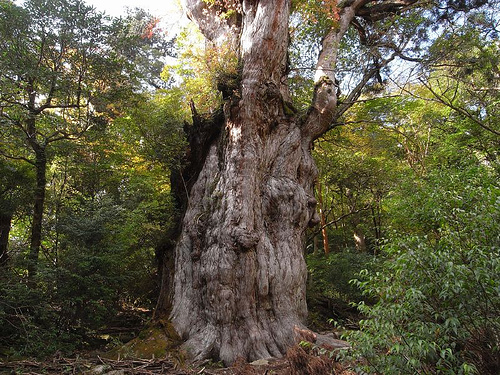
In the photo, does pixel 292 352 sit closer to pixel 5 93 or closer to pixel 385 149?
pixel 5 93

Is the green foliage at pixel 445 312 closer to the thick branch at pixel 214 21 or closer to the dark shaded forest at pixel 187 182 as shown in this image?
the dark shaded forest at pixel 187 182

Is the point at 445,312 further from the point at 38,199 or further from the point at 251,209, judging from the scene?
the point at 38,199

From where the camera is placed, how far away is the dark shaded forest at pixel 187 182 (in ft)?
8.77

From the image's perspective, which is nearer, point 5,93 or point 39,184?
point 5,93

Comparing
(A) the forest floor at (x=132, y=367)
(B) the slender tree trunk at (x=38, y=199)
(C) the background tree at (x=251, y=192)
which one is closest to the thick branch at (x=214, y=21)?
(C) the background tree at (x=251, y=192)

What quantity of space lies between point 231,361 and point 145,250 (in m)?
4.10

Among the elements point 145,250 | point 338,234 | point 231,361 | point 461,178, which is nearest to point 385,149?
point 338,234

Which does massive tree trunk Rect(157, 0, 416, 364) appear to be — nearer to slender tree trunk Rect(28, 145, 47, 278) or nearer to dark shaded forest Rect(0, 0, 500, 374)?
dark shaded forest Rect(0, 0, 500, 374)

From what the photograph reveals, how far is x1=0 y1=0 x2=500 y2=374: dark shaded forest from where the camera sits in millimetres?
2674

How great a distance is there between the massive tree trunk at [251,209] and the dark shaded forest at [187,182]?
24 centimetres

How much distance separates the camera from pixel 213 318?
538 centimetres

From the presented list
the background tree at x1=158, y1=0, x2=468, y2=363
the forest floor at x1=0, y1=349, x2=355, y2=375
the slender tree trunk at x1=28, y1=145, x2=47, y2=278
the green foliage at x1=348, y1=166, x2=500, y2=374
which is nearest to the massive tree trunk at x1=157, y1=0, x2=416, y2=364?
the background tree at x1=158, y1=0, x2=468, y2=363

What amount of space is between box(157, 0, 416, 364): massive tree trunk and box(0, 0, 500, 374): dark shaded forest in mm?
245

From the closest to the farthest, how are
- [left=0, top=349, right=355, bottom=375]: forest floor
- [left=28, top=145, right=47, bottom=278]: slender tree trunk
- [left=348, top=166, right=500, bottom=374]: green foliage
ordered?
1. [left=348, top=166, right=500, bottom=374]: green foliage
2. [left=0, top=349, right=355, bottom=375]: forest floor
3. [left=28, top=145, right=47, bottom=278]: slender tree trunk
